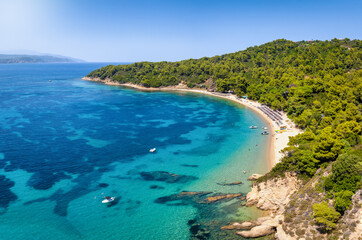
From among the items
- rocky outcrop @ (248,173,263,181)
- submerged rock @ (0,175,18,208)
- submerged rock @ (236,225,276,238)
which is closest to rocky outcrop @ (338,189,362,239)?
submerged rock @ (236,225,276,238)

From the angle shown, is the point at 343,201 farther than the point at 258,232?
No

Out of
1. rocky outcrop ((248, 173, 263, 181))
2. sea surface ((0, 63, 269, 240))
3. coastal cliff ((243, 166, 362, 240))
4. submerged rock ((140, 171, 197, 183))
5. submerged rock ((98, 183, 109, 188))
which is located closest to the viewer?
coastal cliff ((243, 166, 362, 240))

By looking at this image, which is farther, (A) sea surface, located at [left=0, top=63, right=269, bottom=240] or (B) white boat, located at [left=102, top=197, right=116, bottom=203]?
(B) white boat, located at [left=102, top=197, right=116, bottom=203]

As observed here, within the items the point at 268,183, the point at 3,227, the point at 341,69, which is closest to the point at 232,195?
the point at 268,183

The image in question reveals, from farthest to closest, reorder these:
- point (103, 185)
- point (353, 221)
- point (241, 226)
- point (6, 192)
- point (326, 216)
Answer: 1. point (103, 185)
2. point (6, 192)
3. point (241, 226)
4. point (326, 216)
5. point (353, 221)

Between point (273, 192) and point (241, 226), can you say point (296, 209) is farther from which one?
point (241, 226)

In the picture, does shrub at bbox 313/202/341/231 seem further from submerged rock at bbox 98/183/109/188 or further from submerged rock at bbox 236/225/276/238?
submerged rock at bbox 98/183/109/188

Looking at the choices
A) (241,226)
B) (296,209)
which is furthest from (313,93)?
(241,226)

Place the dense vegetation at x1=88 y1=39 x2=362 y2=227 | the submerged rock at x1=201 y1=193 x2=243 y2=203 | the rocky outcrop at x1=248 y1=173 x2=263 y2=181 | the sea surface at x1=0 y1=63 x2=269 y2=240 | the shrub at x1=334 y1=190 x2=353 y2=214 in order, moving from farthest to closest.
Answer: the rocky outcrop at x1=248 y1=173 x2=263 y2=181 → the submerged rock at x1=201 y1=193 x2=243 y2=203 → the sea surface at x1=0 y1=63 x2=269 y2=240 → the dense vegetation at x1=88 y1=39 x2=362 y2=227 → the shrub at x1=334 y1=190 x2=353 y2=214

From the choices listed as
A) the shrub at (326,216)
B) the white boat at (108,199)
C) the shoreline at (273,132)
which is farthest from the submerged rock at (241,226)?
the white boat at (108,199)
